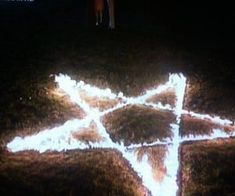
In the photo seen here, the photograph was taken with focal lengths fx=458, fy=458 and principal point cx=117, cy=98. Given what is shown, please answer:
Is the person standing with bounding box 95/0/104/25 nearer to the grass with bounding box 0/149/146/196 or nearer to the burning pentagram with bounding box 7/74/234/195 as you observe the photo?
the burning pentagram with bounding box 7/74/234/195

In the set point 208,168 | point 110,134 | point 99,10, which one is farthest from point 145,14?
point 208,168

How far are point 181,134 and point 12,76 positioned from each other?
318 centimetres

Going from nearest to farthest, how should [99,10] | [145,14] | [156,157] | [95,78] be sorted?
[156,157] < [95,78] < [99,10] < [145,14]

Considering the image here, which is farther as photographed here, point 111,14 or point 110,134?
point 111,14

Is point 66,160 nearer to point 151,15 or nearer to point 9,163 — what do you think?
point 9,163

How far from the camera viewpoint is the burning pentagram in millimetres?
5297

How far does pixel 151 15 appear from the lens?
38.8 feet

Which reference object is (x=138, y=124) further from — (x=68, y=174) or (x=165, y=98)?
(x=68, y=174)

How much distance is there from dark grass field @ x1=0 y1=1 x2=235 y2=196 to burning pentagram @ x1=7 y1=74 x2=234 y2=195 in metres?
0.12

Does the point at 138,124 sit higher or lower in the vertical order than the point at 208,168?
higher

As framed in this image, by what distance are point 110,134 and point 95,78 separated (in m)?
1.78

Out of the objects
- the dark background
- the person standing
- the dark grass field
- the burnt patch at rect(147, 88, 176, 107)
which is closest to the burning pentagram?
the burnt patch at rect(147, 88, 176, 107)

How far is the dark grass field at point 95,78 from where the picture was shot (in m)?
5.15

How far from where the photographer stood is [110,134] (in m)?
6.06
